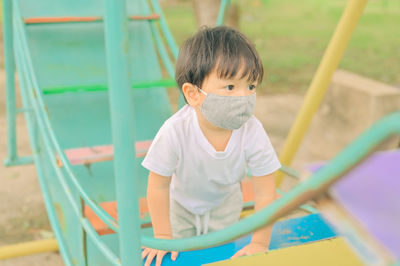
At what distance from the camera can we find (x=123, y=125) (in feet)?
3.31

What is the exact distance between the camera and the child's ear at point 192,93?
1.44 meters

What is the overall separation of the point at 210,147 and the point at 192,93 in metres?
0.18

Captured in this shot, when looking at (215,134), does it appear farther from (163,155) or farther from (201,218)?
(201,218)

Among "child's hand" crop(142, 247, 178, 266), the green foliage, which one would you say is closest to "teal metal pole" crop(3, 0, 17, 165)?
"child's hand" crop(142, 247, 178, 266)

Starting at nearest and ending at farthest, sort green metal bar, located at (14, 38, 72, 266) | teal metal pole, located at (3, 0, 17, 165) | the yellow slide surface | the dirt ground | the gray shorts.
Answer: the yellow slide surface < the gray shorts < green metal bar, located at (14, 38, 72, 266) < teal metal pole, located at (3, 0, 17, 165) < the dirt ground

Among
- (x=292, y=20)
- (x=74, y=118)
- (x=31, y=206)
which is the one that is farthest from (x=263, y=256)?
(x=292, y=20)

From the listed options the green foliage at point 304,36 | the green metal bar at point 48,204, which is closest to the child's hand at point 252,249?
the green metal bar at point 48,204

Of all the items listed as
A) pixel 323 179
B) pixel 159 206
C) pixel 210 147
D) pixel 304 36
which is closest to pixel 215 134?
pixel 210 147

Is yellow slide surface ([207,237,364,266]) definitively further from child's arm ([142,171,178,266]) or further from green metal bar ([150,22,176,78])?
green metal bar ([150,22,176,78])

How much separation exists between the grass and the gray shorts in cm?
390

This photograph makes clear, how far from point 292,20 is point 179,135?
31.1ft

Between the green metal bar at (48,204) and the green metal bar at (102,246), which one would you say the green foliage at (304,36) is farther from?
the green metal bar at (102,246)

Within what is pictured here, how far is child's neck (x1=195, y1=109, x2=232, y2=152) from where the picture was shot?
1529 millimetres

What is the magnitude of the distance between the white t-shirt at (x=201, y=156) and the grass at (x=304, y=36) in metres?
3.96
